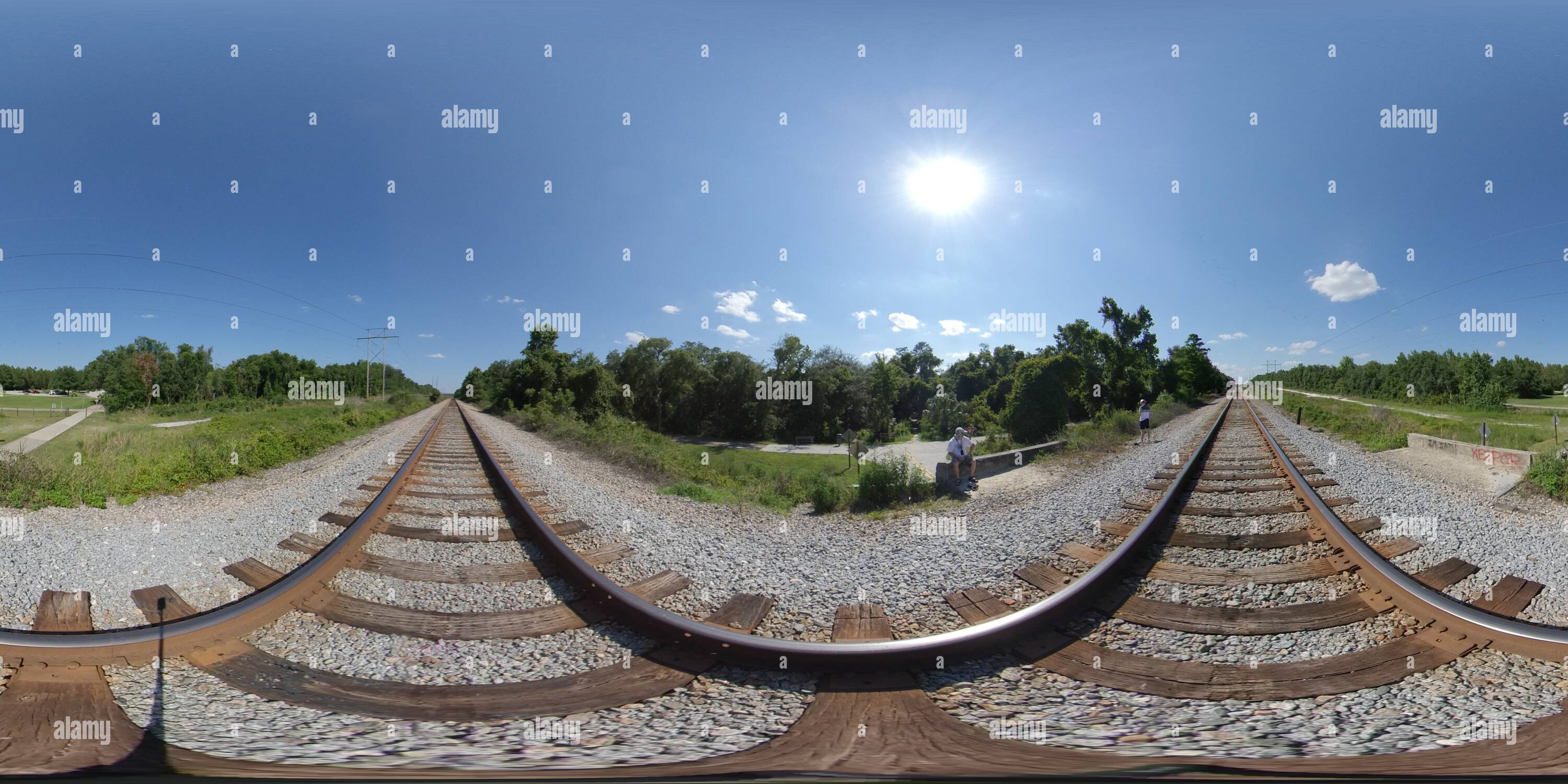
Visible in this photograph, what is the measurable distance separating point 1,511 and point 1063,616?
8.71 meters

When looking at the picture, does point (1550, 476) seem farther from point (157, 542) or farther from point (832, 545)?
point (157, 542)

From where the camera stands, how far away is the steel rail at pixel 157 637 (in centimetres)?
221

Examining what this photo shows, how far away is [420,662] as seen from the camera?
2164 mm

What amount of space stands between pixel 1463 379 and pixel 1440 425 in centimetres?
295

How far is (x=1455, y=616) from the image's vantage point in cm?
244

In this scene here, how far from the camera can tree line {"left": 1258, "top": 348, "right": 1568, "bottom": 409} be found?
31.8ft

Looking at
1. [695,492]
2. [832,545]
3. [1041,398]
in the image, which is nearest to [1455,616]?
[832,545]

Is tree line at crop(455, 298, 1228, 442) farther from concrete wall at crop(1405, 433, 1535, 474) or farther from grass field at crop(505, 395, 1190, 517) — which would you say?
concrete wall at crop(1405, 433, 1535, 474)

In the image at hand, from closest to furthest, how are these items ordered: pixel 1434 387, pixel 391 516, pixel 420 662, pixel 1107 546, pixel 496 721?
pixel 496 721 < pixel 420 662 < pixel 1107 546 < pixel 391 516 < pixel 1434 387

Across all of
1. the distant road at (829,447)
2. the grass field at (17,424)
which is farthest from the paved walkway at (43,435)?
the distant road at (829,447)

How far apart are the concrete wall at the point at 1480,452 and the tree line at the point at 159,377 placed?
19.6m

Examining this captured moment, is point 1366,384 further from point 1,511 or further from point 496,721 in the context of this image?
point 1,511

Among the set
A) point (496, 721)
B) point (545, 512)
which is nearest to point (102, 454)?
point (545, 512)

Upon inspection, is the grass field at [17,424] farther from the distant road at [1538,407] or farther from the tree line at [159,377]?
the distant road at [1538,407]
